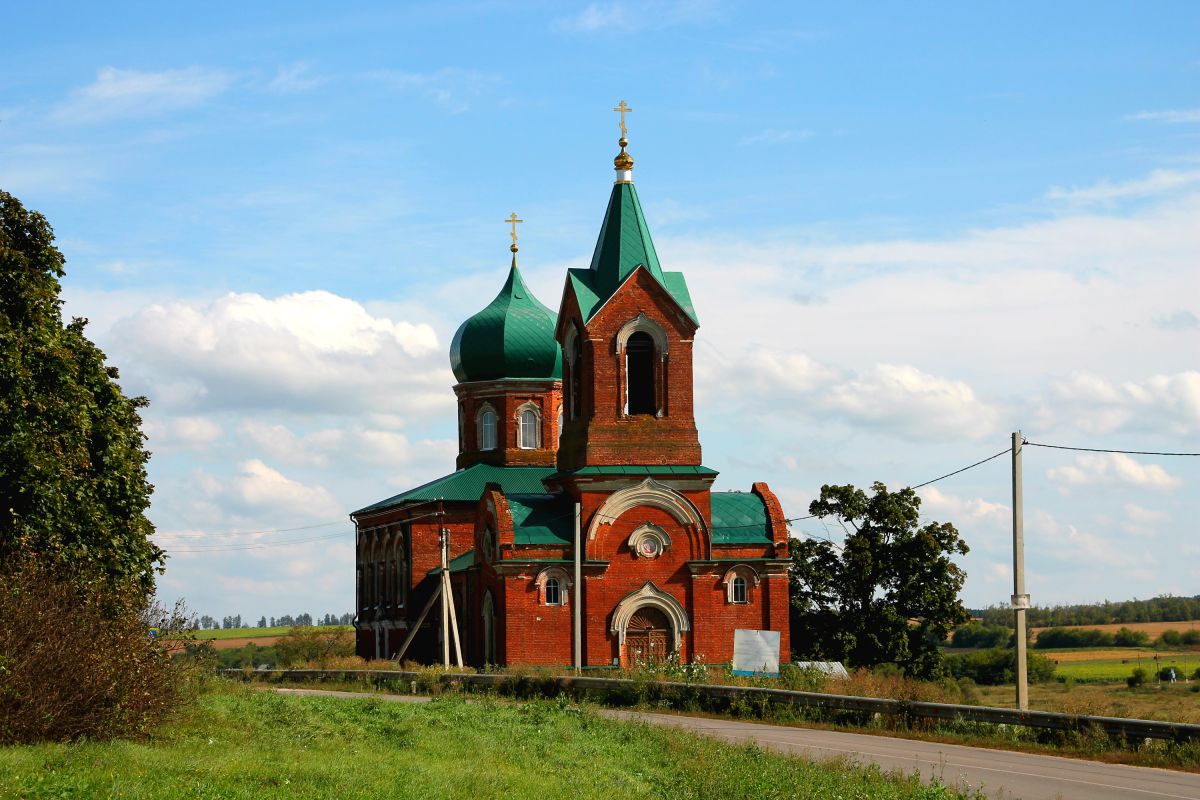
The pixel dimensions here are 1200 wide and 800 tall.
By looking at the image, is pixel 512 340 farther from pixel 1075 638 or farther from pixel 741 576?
pixel 1075 638

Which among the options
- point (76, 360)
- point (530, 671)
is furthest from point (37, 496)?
point (530, 671)

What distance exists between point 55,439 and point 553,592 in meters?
21.0

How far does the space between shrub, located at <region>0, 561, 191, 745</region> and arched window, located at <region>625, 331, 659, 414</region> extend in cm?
2352

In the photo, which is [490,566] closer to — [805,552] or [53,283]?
[805,552]

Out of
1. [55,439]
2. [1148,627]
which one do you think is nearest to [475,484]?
[55,439]

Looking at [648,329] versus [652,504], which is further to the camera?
[648,329]

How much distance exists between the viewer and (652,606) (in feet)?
140

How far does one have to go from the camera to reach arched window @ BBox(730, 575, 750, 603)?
43.4 metres

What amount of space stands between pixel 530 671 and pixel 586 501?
25.9ft

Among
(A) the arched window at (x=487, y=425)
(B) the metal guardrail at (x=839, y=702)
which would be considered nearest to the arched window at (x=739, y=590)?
(B) the metal guardrail at (x=839, y=702)

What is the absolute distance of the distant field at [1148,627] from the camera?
108 metres

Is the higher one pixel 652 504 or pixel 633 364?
pixel 633 364

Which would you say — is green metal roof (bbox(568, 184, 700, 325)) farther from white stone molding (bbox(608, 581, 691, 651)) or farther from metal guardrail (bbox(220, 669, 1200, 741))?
metal guardrail (bbox(220, 669, 1200, 741))

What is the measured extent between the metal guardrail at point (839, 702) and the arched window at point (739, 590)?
8.91m
